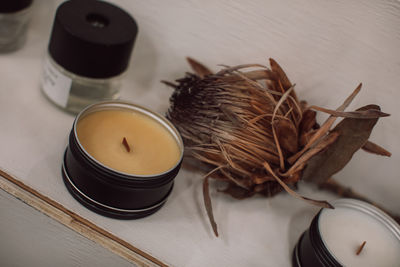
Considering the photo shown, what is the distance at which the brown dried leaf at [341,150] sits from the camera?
545mm

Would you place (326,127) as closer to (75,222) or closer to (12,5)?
(75,222)

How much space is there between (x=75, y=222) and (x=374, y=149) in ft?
1.14

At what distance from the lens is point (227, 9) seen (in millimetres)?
600

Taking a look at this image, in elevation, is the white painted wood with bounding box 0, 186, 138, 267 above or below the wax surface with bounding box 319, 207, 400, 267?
below

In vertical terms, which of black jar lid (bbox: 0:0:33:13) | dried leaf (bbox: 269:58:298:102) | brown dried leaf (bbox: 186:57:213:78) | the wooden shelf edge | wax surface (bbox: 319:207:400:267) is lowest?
the wooden shelf edge

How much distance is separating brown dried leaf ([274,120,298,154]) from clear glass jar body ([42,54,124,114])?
207 millimetres

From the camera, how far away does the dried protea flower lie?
55cm

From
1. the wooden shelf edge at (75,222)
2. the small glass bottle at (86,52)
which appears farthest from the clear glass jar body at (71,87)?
the wooden shelf edge at (75,222)

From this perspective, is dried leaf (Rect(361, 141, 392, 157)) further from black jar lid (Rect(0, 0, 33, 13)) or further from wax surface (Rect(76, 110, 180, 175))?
black jar lid (Rect(0, 0, 33, 13))

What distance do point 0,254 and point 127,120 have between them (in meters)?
0.22

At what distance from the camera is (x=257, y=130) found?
55cm

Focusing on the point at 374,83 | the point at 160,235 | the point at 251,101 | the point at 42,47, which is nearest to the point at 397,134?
the point at 374,83

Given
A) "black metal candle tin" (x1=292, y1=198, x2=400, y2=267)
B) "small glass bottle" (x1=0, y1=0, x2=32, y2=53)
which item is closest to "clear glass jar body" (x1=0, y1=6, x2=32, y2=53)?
"small glass bottle" (x1=0, y1=0, x2=32, y2=53)

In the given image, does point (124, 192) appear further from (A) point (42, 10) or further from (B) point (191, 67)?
(A) point (42, 10)
